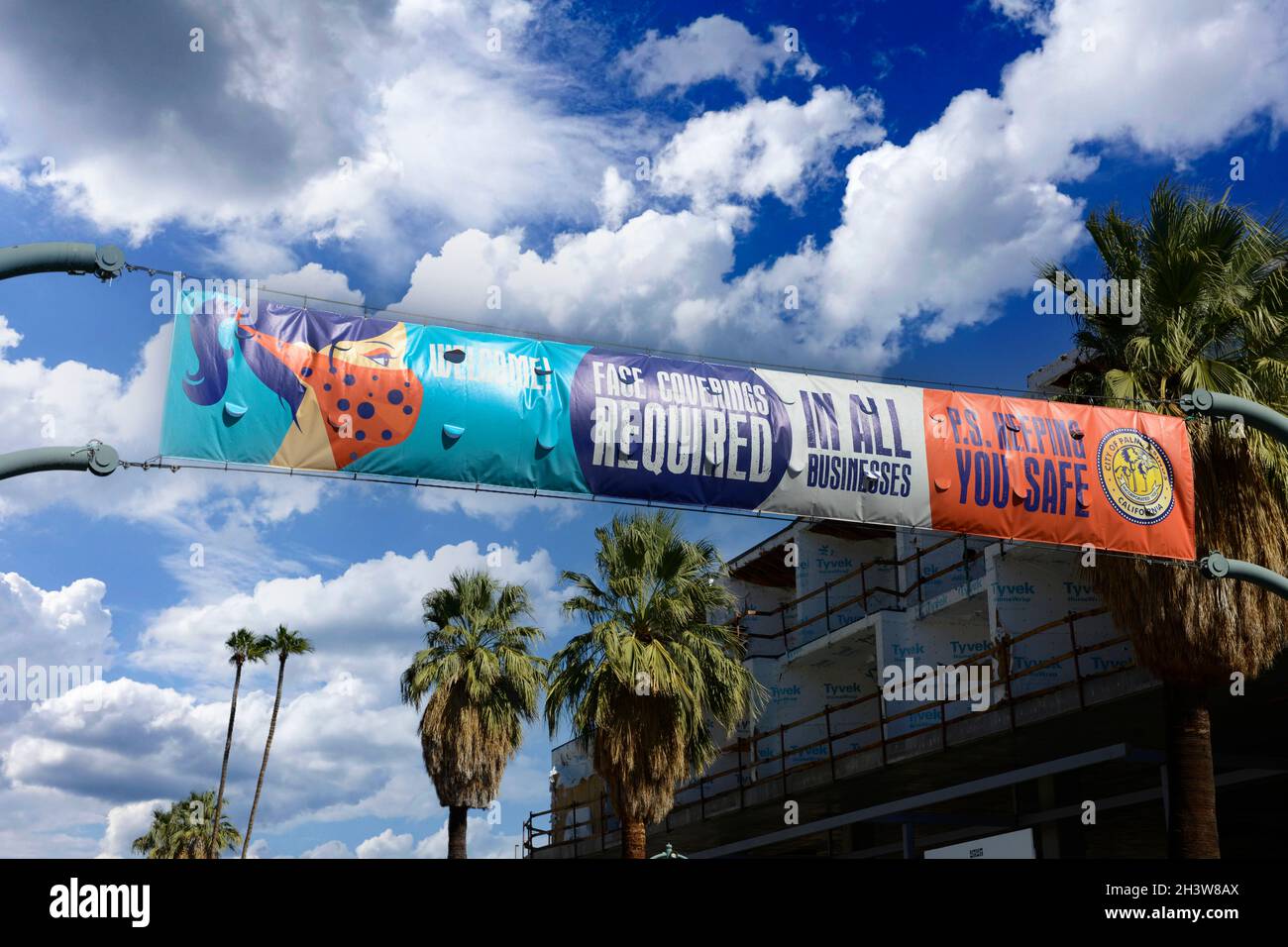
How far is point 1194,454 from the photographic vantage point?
17656 millimetres

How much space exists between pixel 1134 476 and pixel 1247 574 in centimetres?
269

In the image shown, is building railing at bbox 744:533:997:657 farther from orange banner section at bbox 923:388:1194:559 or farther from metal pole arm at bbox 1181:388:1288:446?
metal pole arm at bbox 1181:388:1288:446

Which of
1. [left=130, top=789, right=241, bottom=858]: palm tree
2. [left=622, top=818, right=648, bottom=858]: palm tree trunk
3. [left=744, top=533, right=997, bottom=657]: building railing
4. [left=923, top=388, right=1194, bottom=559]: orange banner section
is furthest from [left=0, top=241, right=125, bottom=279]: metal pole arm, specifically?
[left=130, top=789, right=241, bottom=858]: palm tree

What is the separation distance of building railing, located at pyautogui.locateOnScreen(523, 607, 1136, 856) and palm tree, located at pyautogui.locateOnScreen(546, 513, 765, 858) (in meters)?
3.17

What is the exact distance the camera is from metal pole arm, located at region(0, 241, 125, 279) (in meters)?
9.77

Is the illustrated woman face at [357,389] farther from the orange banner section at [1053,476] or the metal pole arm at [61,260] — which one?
the orange banner section at [1053,476]

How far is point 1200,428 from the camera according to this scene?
58.9ft

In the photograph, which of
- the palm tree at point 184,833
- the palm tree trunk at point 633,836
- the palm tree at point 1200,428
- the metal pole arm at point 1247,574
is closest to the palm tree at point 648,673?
the palm tree trunk at point 633,836

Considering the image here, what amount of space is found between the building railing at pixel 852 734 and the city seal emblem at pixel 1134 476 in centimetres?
597

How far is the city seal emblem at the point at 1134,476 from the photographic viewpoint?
15.1m

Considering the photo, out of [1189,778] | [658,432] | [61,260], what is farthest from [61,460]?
[1189,778]

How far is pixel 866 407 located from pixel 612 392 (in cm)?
308
